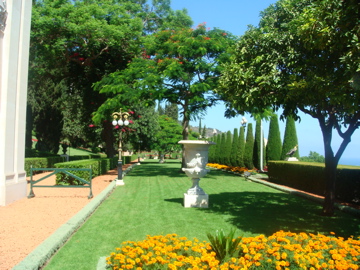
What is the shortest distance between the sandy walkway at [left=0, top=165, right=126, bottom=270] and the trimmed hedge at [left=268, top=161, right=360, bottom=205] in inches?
351

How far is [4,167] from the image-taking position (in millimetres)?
10094

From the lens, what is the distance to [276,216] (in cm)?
883

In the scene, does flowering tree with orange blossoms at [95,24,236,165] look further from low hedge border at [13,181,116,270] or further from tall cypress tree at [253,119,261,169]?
low hedge border at [13,181,116,270]

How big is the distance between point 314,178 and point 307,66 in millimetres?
A: 6943

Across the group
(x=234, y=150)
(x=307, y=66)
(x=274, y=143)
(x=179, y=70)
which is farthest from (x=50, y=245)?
(x=234, y=150)

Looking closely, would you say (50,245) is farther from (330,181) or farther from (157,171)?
(157,171)

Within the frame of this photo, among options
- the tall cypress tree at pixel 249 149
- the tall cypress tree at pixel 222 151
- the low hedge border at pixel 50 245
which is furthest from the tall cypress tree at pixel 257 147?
the low hedge border at pixel 50 245

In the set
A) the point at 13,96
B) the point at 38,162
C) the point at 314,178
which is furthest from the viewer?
the point at 38,162

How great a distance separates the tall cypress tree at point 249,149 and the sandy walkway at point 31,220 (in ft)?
60.4

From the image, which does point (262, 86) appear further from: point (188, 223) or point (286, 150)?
point (286, 150)

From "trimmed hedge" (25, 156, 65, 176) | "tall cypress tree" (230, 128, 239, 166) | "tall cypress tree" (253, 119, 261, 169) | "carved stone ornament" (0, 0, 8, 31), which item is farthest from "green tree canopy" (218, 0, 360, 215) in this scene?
"tall cypress tree" (230, 128, 239, 166)

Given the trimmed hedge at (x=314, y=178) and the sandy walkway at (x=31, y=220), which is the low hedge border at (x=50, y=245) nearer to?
the sandy walkway at (x=31, y=220)

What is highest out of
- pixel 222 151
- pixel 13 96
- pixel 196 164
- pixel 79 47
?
pixel 79 47

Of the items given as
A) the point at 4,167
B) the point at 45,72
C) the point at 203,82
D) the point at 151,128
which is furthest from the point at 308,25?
the point at 151,128
